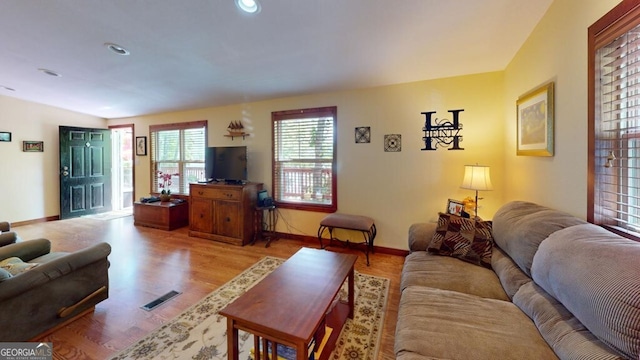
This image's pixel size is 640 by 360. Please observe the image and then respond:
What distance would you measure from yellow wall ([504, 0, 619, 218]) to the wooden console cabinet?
3468 mm

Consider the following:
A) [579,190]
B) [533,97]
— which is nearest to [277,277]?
[579,190]

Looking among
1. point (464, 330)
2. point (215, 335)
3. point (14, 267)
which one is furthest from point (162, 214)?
point (464, 330)

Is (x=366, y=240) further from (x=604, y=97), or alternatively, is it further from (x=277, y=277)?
(x=604, y=97)

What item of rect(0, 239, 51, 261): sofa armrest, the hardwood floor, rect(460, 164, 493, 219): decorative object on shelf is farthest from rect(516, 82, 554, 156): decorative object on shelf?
rect(0, 239, 51, 261): sofa armrest

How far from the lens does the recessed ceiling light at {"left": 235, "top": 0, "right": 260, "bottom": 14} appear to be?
1863mm

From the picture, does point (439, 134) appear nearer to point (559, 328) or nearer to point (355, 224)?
point (355, 224)

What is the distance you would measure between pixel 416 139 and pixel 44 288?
3.81 metres

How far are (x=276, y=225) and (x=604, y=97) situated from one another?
12.6 ft

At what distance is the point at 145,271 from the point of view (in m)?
2.85

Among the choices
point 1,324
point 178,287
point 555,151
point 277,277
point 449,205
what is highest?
point 555,151

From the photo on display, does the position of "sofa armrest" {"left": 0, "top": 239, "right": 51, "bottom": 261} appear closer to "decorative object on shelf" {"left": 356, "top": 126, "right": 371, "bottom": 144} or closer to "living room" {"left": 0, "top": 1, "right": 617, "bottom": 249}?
"living room" {"left": 0, "top": 1, "right": 617, "bottom": 249}

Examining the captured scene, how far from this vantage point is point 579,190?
5.01ft

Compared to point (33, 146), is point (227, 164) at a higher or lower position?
lower

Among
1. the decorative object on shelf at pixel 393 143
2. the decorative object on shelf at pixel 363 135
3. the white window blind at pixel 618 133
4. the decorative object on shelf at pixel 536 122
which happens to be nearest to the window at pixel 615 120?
the white window blind at pixel 618 133
